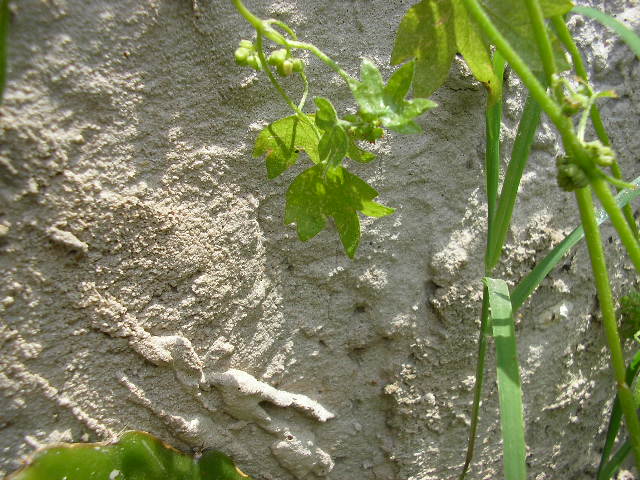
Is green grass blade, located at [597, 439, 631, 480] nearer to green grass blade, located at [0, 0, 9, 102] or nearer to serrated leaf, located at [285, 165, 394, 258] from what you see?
serrated leaf, located at [285, 165, 394, 258]

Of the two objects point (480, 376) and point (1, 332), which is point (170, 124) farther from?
point (480, 376)

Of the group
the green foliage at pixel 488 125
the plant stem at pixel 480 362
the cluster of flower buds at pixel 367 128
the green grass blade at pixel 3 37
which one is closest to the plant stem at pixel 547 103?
the green foliage at pixel 488 125

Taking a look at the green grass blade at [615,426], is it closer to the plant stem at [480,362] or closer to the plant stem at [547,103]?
the plant stem at [480,362]

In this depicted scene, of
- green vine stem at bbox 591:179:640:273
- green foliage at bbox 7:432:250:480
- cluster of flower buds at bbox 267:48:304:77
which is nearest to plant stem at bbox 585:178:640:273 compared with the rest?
green vine stem at bbox 591:179:640:273

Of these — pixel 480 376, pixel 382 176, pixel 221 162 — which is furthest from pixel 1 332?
pixel 480 376

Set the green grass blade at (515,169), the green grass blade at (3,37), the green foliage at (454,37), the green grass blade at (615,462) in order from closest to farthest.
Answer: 1. the green grass blade at (3,37)
2. the green foliage at (454,37)
3. the green grass blade at (515,169)
4. the green grass blade at (615,462)

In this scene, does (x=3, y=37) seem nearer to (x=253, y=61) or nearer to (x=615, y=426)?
(x=253, y=61)
